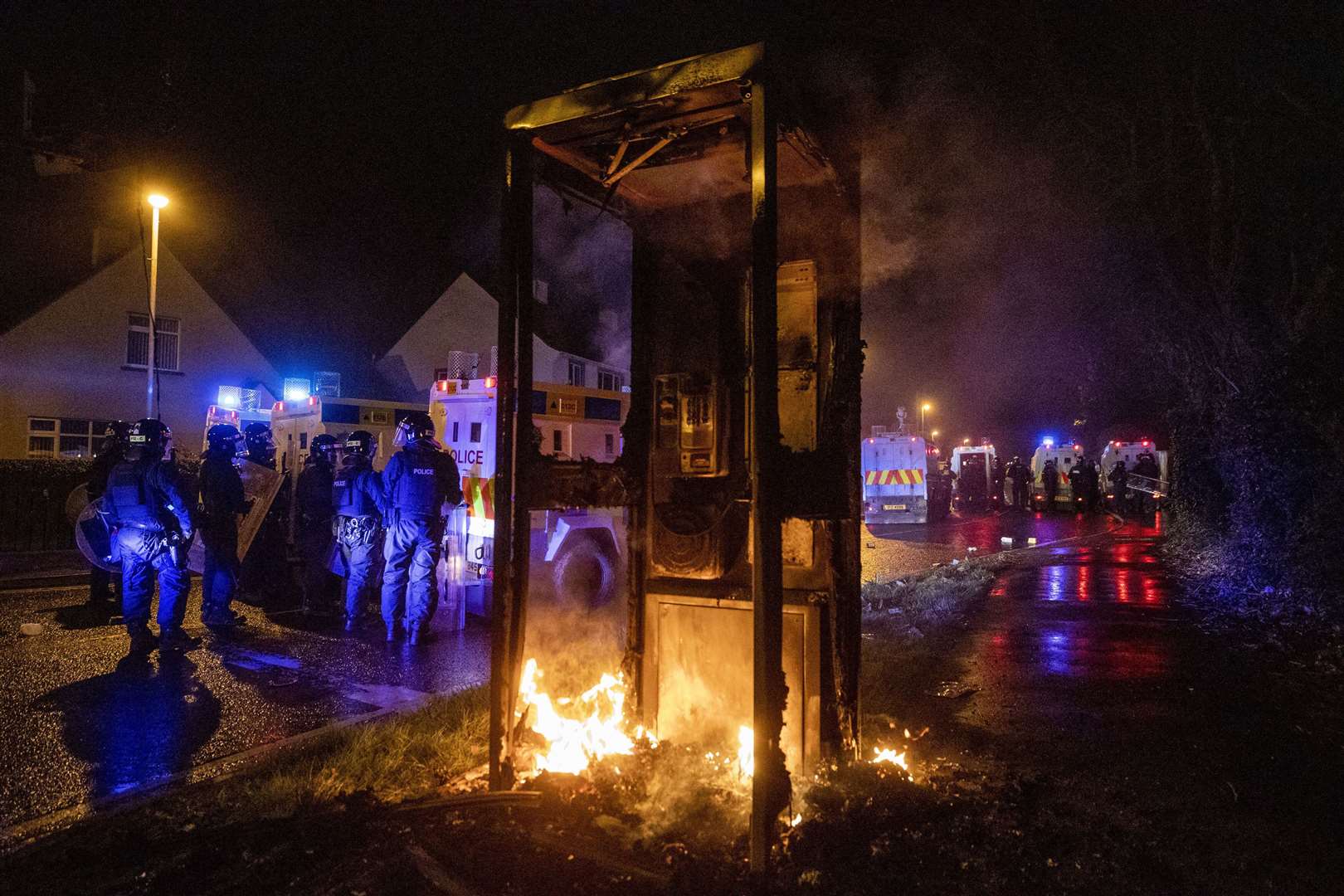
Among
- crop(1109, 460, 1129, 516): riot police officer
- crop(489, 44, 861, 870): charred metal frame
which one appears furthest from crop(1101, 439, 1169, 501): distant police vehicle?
crop(489, 44, 861, 870): charred metal frame

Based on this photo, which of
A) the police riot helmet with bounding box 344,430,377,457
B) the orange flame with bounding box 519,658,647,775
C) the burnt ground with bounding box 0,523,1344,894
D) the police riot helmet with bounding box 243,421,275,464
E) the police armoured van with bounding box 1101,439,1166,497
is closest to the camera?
the burnt ground with bounding box 0,523,1344,894

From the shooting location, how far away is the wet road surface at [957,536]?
12.6 meters

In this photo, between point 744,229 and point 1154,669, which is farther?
point 1154,669

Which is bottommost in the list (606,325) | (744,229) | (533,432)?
(533,432)

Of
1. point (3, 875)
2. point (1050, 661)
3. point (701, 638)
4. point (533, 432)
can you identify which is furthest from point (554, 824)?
point (1050, 661)

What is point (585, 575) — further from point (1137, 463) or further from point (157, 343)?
point (1137, 463)

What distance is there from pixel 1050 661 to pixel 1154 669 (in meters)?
0.72

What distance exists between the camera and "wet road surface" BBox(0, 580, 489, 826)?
13.9 ft

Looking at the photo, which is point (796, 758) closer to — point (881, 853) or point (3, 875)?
point (881, 853)

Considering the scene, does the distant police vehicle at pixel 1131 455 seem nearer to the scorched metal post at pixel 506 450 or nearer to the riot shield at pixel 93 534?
the scorched metal post at pixel 506 450

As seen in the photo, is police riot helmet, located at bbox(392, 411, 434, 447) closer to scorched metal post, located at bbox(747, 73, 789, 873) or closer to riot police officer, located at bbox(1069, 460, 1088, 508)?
scorched metal post, located at bbox(747, 73, 789, 873)

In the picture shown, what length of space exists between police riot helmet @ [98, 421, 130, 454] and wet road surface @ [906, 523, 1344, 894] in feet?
23.3

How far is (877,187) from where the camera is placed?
4812mm

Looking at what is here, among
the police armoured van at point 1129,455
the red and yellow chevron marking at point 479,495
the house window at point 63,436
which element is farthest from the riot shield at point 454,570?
the police armoured van at point 1129,455
